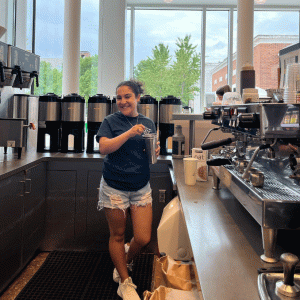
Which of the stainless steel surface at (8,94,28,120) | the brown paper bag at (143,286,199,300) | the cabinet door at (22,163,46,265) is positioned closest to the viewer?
the brown paper bag at (143,286,199,300)

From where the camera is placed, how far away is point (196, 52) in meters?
7.18

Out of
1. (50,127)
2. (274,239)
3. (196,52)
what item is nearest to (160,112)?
(50,127)

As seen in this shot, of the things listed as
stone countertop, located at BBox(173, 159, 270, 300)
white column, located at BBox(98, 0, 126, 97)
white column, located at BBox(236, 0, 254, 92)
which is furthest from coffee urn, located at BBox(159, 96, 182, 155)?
white column, located at BBox(98, 0, 126, 97)

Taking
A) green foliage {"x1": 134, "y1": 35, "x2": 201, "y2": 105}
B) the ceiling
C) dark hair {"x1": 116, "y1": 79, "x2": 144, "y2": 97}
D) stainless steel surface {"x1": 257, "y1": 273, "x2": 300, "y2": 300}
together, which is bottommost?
stainless steel surface {"x1": 257, "y1": 273, "x2": 300, "y2": 300}

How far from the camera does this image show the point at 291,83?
111 cm

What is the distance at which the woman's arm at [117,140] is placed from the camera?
2.04m

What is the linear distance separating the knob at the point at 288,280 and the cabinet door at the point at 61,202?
2511 millimetres

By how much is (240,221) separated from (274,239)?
1.22ft

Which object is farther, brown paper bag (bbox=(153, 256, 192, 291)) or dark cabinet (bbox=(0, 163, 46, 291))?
dark cabinet (bbox=(0, 163, 46, 291))

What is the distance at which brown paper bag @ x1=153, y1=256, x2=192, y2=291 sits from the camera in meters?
1.46

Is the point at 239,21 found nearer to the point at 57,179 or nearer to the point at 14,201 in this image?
the point at 57,179

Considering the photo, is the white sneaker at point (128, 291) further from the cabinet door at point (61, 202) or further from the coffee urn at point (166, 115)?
the coffee urn at point (166, 115)

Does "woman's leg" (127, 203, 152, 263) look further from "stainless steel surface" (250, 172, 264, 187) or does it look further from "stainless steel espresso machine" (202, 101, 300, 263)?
"stainless steel surface" (250, 172, 264, 187)

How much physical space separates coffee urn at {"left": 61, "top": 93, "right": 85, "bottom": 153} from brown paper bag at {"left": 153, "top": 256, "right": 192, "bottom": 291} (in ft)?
6.61
